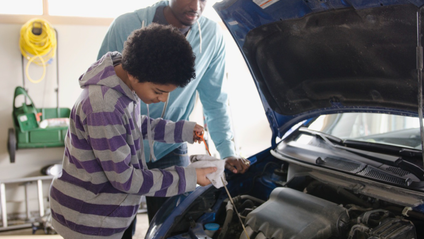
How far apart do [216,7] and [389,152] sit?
42.4 inches

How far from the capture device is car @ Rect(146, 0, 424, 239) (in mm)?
1251

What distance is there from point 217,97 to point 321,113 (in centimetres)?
60

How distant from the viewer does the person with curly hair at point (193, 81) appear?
5.85ft

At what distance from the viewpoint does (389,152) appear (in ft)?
5.43

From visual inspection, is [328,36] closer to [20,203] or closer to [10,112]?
[10,112]

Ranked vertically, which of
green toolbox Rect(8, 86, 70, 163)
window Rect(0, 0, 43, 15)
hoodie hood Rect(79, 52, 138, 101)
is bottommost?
green toolbox Rect(8, 86, 70, 163)

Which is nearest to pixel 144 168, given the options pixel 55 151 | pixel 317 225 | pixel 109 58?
pixel 109 58

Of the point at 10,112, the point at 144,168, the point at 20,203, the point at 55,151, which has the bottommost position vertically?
the point at 20,203

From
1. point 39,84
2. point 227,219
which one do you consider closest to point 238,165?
point 227,219

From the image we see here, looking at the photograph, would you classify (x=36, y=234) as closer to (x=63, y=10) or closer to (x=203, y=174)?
(x=63, y=10)

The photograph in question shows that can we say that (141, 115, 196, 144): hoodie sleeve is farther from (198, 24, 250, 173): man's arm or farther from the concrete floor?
the concrete floor

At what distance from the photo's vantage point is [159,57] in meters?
1.12

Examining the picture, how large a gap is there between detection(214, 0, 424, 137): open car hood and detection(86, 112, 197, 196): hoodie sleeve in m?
0.68

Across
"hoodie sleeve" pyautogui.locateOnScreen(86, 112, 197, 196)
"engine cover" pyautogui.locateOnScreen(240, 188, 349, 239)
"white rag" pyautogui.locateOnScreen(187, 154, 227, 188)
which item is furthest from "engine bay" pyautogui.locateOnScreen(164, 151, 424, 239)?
"hoodie sleeve" pyautogui.locateOnScreen(86, 112, 197, 196)
